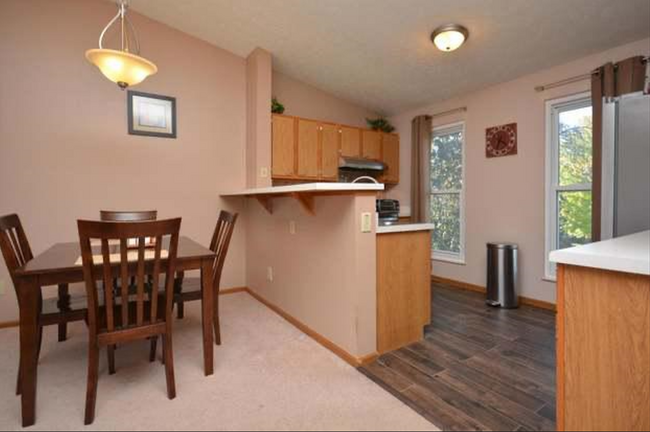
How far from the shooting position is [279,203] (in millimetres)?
3115

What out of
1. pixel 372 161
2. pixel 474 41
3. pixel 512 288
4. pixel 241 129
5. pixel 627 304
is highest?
pixel 474 41

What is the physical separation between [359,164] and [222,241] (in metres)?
2.50

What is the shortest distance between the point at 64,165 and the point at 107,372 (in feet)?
7.03

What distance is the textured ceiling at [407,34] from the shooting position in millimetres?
2527

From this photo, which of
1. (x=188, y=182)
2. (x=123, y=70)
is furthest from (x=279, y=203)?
(x=123, y=70)

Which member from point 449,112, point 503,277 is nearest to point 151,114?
point 449,112

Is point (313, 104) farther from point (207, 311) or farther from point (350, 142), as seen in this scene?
point (207, 311)

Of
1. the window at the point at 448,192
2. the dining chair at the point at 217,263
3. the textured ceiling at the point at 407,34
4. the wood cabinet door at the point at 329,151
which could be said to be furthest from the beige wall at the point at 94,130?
the window at the point at 448,192

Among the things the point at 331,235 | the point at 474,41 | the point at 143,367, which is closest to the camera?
the point at 143,367

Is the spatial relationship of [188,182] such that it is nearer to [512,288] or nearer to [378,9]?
[378,9]

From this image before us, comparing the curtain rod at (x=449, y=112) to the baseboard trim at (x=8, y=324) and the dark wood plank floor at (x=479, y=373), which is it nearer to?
the dark wood plank floor at (x=479, y=373)

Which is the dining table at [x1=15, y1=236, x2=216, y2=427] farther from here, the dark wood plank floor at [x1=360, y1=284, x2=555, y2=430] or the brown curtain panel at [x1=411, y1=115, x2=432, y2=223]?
the brown curtain panel at [x1=411, y1=115, x2=432, y2=223]

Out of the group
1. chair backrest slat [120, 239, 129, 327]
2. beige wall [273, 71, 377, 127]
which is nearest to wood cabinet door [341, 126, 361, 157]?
beige wall [273, 71, 377, 127]

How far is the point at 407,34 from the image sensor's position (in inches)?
118
